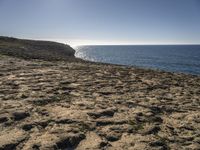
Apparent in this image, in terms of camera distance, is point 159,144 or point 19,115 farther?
point 19,115

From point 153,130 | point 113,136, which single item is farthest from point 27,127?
point 153,130

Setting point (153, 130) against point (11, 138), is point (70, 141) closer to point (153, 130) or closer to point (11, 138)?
point (11, 138)

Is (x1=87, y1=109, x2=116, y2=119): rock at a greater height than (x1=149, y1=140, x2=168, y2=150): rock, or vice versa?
(x1=87, y1=109, x2=116, y2=119): rock

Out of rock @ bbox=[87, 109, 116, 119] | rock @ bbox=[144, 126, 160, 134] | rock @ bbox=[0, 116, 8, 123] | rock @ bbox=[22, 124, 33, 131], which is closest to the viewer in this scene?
rock @ bbox=[22, 124, 33, 131]

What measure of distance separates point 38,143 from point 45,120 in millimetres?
1252

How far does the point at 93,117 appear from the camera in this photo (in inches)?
265

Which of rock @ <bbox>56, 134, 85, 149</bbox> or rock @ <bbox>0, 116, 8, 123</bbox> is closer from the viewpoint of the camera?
rock @ <bbox>56, 134, 85, 149</bbox>

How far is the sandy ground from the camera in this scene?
5316 mm

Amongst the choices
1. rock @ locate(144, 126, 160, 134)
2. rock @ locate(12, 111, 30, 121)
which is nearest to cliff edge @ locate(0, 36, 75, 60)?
rock @ locate(12, 111, 30, 121)

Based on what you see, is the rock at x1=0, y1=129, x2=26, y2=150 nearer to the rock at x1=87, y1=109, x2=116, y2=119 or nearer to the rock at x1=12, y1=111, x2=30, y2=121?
the rock at x1=12, y1=111, x2=30, y2=121

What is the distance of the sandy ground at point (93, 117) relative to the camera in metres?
5.32

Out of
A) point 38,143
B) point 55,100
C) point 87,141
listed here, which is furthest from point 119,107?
point 38,143

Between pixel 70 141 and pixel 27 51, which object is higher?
pixel 70 141

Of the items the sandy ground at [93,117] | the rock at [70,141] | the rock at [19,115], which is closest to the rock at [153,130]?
the sandy ground at [93,117]
